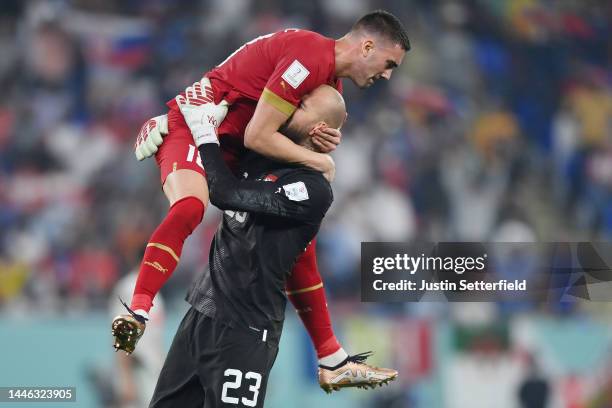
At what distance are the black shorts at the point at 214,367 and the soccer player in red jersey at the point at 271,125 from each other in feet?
0.71

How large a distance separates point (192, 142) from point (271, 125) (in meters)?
0.50

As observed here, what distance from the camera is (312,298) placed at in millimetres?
4480

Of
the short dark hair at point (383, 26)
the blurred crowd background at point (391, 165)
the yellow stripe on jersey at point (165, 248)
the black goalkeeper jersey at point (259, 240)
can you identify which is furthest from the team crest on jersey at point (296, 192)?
the blurred crowd background at point (391, 165)

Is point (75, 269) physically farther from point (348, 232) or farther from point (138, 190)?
point (348, 232)

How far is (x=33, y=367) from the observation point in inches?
303

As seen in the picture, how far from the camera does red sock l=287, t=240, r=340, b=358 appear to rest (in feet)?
14.6

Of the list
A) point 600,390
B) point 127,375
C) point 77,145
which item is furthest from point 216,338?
point 77,145

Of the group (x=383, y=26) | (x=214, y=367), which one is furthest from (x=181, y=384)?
(x=383, y=26)

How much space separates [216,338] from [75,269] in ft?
18.0

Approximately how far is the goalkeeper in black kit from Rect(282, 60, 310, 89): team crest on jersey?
0.30 meters

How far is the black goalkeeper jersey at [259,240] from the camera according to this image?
382 centimetres

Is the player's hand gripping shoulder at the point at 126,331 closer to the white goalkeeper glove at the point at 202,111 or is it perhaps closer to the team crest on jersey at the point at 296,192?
the team crest on jersey at the point at 296,192

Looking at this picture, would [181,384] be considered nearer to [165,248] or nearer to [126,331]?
[126,331]

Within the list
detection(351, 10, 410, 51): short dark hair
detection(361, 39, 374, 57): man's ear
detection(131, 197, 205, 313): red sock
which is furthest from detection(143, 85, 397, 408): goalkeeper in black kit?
detection(351, 10, 410, 51): short dark hair
